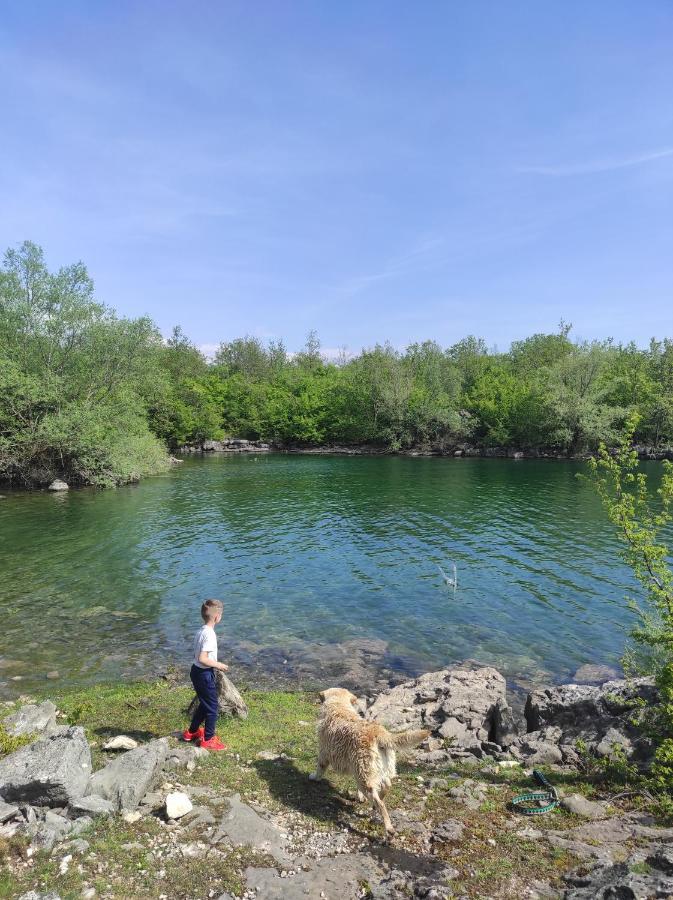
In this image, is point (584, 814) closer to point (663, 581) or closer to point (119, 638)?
point (663, 581)

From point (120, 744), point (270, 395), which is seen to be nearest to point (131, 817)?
point (120, 744)

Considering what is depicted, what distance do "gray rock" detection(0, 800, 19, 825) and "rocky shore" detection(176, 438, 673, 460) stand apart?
8850cm

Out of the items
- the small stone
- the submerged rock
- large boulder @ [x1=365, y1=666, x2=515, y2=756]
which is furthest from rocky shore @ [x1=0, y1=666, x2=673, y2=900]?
the submerged rock

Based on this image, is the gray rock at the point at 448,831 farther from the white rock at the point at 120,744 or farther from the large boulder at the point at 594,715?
the white rock at the point at 120,744

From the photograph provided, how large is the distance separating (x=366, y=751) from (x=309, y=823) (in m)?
1.23

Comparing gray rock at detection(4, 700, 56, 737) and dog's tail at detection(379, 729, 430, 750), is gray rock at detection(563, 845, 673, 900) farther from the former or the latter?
gray rock at detection(4, 700, 56, 737)

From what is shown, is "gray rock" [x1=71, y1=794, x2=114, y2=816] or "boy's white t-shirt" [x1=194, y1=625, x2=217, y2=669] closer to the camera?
"gray rock" [x1=71, y1=794, x2=114, y2=816]

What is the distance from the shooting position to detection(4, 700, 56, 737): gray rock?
9.95 meters

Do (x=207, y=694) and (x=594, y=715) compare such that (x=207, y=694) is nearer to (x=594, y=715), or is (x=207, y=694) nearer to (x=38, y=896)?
(x=38, y=896)

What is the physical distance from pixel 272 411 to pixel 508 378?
53355 mm

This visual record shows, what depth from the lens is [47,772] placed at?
283 inches

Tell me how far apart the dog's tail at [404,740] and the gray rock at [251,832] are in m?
1.86

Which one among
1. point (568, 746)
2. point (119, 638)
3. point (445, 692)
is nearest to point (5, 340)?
point (119, 638)

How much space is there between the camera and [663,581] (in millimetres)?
8125
